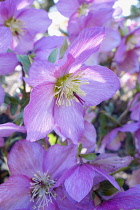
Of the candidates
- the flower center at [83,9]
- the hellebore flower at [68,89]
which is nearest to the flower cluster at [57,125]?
the hellebore flower at [68,89]

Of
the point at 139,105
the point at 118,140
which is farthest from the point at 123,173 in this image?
the point at 139,105

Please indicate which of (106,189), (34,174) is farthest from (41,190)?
(106,189)

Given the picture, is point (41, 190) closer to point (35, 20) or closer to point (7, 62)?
point (7, 62)

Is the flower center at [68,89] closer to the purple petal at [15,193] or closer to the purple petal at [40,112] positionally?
the purple petal at [40,112]

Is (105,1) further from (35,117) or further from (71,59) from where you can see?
(35,117)

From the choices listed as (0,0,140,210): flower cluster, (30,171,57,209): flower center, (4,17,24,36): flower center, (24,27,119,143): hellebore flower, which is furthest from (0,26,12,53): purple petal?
Answer: (30,171,57,209): flower center

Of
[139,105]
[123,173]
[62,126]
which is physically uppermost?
[62,126]
